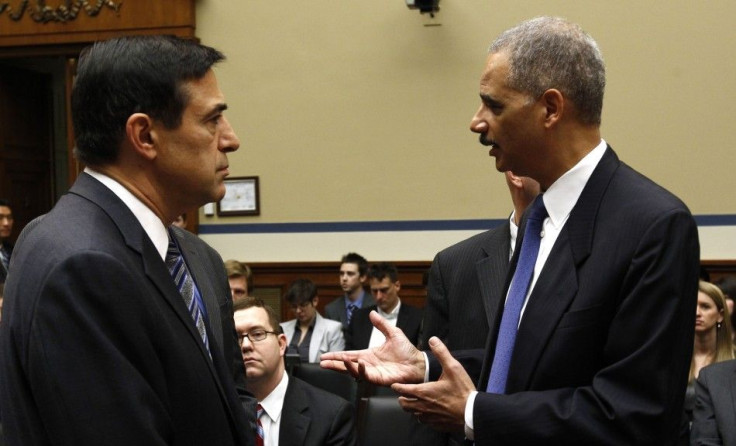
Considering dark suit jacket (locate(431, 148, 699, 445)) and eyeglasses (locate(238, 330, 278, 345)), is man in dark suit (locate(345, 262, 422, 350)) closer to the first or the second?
eyeglasses (locate(238, 330, 278, 345))

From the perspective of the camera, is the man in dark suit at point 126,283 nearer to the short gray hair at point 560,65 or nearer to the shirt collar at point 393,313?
the short gray hair at point 560,65

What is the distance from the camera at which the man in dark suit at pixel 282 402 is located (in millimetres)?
3570

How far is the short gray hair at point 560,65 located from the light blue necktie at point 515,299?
0.25 m

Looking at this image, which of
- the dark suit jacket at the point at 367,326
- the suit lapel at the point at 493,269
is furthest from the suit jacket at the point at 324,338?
the suit lapel at the point at 493,269

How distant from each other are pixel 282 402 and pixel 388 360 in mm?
1541

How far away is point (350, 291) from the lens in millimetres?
7941

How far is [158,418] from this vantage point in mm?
1571

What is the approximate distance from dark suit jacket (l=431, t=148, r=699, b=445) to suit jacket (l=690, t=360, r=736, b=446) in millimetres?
2144

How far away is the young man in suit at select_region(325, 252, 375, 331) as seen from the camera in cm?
790

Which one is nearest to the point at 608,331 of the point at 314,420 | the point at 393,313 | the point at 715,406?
the point at 314,420

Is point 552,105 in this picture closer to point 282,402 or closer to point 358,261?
point 282,402

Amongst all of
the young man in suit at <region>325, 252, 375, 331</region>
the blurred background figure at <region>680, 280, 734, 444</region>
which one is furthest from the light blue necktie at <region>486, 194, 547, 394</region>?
the young man in suit at <region>325, 252, 375, 331</region>

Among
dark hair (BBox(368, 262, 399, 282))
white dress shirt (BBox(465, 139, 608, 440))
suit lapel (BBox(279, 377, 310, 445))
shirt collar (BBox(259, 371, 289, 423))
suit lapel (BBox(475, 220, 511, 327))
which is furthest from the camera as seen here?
dark hair (BBox(368, 262, 399, 282))

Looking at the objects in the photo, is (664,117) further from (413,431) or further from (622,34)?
(413,431)
